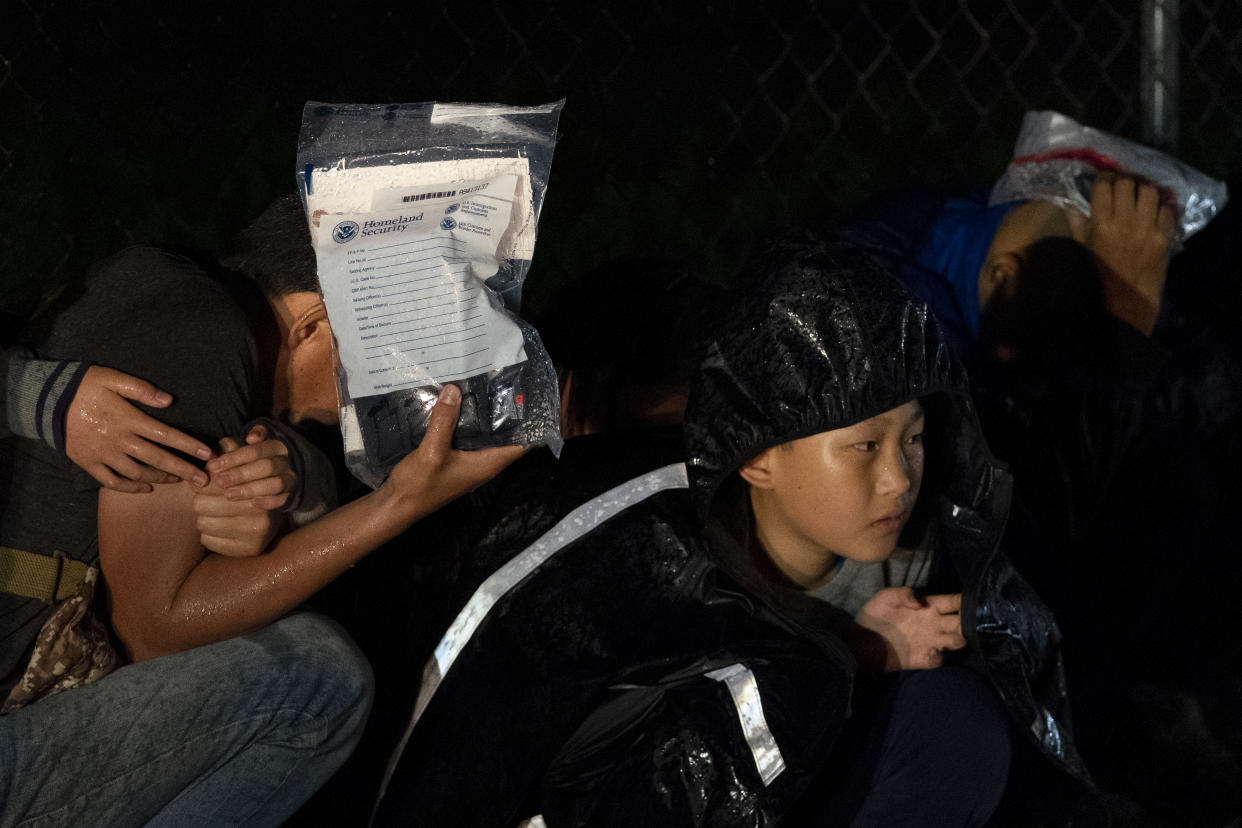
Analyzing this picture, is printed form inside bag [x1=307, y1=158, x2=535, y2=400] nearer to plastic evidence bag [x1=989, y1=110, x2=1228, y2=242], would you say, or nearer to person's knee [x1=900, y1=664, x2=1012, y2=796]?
person's knee [x1=900, y1=664, x2=1012, y2=796]

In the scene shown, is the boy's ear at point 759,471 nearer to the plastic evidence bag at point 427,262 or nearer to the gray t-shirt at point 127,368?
the plastic evidence bag at point 427,262

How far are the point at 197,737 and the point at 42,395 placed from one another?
1.48 ft

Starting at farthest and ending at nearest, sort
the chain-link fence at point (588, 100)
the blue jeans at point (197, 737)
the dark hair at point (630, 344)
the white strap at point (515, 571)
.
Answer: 1. the chain-link fence at point (588, 100)
2. the dark hair at point (630, 344)
3. the white strap at point (515, 571)
4. the blue jeans at point (197, 737)

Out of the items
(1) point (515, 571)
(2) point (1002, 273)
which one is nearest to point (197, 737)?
(1) point (515, 571)

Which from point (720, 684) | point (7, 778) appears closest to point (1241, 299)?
point (720, 684)

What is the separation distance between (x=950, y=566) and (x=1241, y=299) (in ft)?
3.49

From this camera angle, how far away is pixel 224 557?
1569 mm

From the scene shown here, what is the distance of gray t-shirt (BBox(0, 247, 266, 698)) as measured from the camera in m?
1.52

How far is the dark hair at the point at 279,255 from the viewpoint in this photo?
1.68 meters

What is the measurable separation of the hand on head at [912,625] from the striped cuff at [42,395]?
1.09 m

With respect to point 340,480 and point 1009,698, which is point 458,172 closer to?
point 340,480

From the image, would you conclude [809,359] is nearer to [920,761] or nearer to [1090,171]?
[920,761]

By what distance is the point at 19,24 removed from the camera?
2898 millimetres

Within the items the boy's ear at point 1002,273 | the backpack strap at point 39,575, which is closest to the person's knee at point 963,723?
the boy's ear at point 1002,273
